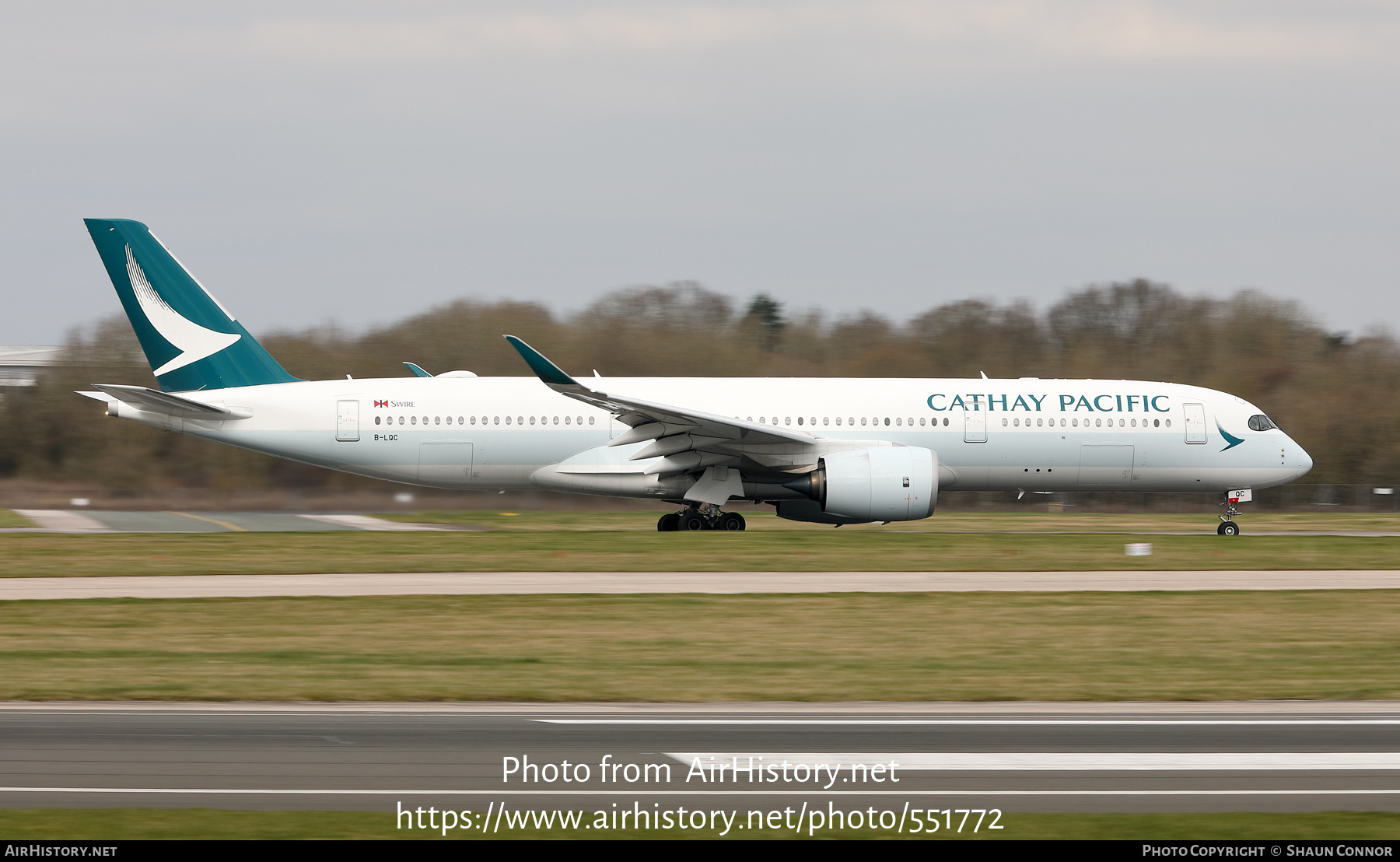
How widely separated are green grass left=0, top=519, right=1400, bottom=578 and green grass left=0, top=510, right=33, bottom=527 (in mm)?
4159

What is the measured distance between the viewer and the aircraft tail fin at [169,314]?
2875cm

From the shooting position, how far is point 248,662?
41.5 ft

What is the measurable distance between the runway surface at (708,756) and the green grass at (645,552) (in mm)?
10308

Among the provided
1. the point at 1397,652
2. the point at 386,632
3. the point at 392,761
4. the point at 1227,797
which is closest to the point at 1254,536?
the point at 1397,652

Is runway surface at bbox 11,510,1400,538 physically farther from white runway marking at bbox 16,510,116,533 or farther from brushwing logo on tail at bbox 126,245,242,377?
brushwing logo on tail at bbox 126,245,242,377

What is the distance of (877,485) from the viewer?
26.1 metres

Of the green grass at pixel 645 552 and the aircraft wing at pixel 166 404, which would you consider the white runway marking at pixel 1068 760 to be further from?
the aircraft wing at pixel 166 404

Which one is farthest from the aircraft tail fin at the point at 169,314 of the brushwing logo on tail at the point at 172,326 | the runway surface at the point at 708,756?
the runway surface at the point at 708,756

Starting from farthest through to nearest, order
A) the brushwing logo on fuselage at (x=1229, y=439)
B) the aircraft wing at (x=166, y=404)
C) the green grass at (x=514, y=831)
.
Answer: the brushwing logo on fuselage at (x=1229, y=439) → the aircraft wing at (x=166, y=404) → the green grass at (x=514, y=831)

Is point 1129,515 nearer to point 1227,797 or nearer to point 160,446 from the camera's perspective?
point 160,446

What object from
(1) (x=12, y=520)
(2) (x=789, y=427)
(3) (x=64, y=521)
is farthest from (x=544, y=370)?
(1) (x=12, y=520)

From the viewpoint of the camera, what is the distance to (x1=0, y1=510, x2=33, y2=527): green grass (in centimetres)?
2966

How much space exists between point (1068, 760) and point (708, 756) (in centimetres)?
232
